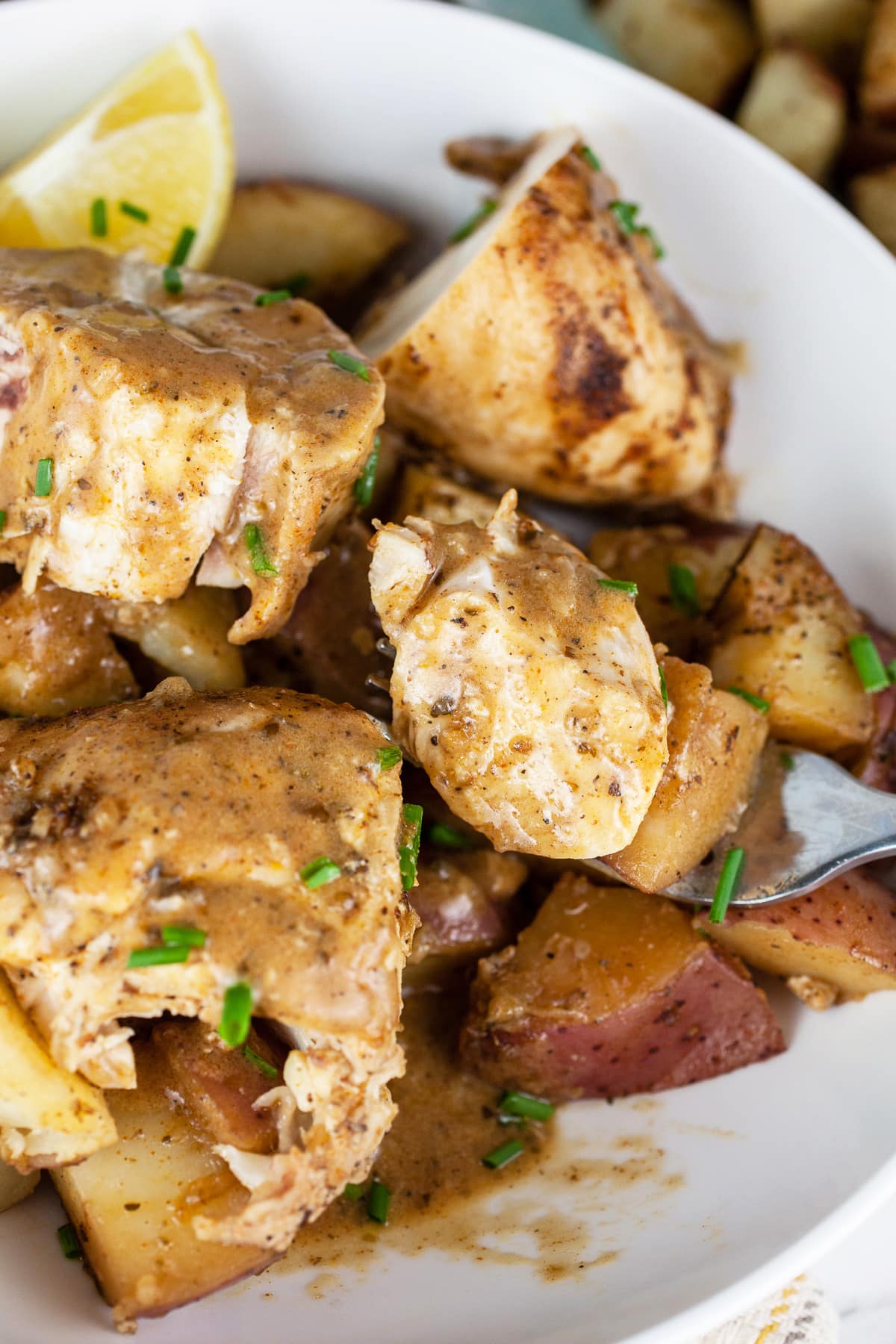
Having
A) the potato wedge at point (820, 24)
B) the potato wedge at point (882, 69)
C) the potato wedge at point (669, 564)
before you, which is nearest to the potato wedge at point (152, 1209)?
the potato wedge at point (669, 564)

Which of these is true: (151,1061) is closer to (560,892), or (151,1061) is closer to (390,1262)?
(390,1262)

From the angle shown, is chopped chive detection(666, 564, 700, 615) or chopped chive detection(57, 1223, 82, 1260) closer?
chopped chive detection(57, 1223, 82, 1260)

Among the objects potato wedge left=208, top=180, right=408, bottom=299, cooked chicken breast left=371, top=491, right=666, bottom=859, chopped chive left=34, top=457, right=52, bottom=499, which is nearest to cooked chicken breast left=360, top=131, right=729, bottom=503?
potato wedge left=208, top=180, right=408, bottom=299

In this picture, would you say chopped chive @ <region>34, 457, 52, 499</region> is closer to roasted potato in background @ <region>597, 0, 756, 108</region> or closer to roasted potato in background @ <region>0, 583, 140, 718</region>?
roasted potato in background @ <region>0, 583, 140, 718</region>

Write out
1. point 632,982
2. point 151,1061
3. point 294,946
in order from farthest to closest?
point 632,982 → point 151,1061 → point 294,946

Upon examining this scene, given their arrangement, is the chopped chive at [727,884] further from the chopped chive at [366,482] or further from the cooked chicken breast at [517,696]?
the chopped chive at [366,482]

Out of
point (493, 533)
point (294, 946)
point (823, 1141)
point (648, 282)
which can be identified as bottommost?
point (823, 1141)

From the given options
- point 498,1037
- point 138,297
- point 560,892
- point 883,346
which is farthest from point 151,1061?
point 883,346
